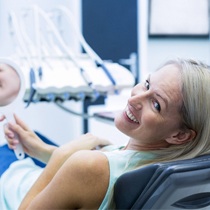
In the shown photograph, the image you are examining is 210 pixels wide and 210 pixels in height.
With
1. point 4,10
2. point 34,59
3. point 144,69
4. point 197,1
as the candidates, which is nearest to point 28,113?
point 4,10

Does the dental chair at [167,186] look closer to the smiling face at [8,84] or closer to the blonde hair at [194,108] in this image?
the blonde hair at [194,108]

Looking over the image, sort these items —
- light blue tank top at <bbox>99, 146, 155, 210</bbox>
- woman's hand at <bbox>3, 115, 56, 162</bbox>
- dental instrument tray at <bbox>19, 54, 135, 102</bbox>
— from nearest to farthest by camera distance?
light blue tank top at <bbox>99, 146, 155, 210</bbox>
woman's hand at <bbox>3, 115, 56, 162</bbox>
dental instrument tray at <bbox>19, 54, 135, 102</bbox>

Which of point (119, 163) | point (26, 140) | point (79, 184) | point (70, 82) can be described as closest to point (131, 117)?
point (119, 163)

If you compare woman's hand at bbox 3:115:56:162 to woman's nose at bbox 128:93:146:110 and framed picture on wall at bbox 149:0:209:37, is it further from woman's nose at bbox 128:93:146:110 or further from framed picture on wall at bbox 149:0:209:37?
framed picture on wall at bbox 149:0:209:37

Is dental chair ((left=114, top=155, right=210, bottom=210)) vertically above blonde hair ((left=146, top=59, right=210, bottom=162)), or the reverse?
blonde hair ((left=146, top=59, right=210, bottom=162))

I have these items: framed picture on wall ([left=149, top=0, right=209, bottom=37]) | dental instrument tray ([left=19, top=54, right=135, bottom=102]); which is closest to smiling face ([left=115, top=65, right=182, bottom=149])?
dental instrument tray ([left=19, top=54, right=135, bottom=102])

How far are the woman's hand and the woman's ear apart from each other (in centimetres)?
56

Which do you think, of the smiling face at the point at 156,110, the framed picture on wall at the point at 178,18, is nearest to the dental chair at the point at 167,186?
the smiling face at the point at 156,110

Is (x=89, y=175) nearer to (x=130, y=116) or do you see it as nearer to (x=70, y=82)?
(x=130, y=116)

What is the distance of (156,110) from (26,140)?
61cm

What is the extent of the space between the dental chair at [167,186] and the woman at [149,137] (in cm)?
5

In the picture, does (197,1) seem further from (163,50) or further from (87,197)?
(87,197)

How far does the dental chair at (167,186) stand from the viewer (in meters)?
0.90

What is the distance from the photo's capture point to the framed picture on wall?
174 inches
